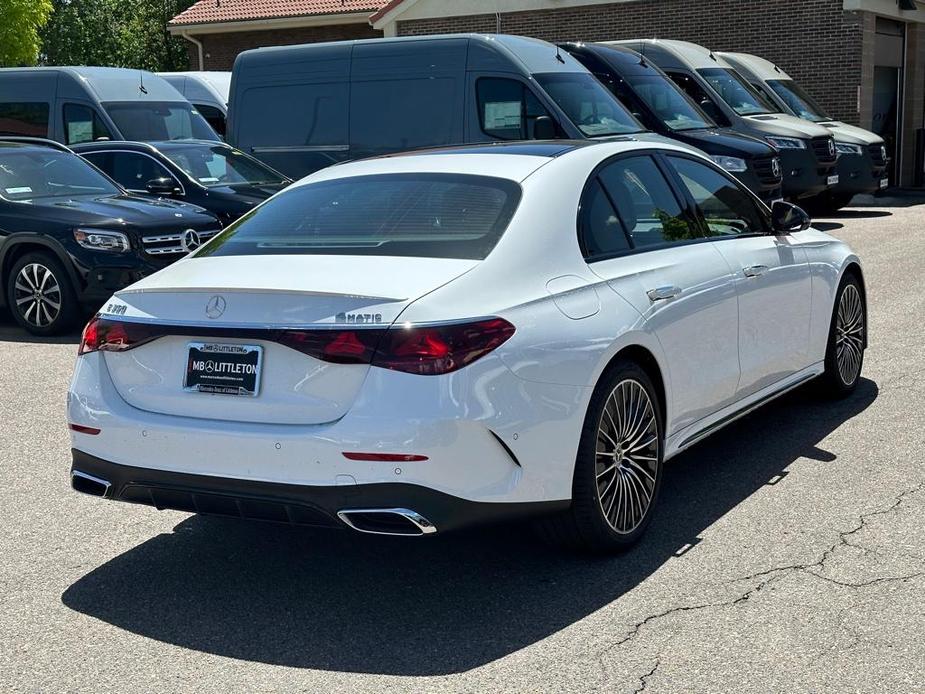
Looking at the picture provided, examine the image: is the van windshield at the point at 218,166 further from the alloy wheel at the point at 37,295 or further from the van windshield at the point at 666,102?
the van windshield at the point at 666,102

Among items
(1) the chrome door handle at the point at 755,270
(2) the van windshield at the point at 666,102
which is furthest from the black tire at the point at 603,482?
(2) the van windshield at the point at 666,102

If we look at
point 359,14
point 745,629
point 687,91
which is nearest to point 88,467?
point 745,629

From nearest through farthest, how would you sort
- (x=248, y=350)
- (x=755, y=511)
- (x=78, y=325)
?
(x=248, y=350) → (x=755, y=511) → (x=78, y=325)

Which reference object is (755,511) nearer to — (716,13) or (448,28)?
(716,13)

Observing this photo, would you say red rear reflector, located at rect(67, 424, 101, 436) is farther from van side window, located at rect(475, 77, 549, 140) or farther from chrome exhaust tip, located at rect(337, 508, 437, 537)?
van side window, located at rect(475, 77, 549, 140)

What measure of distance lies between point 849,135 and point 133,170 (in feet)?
38.6

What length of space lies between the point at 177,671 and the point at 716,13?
82.1ft

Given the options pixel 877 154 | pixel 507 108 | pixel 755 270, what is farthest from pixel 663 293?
pixel 877 154

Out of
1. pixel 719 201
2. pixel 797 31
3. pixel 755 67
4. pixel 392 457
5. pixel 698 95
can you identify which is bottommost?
pixel 392 457

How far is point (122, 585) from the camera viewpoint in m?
4.88

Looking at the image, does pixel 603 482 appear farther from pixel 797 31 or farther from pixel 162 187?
pixel 797 31

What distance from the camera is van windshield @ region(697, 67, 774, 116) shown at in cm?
1989

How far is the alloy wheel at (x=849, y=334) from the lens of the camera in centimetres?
738

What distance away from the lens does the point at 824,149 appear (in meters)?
19.2
